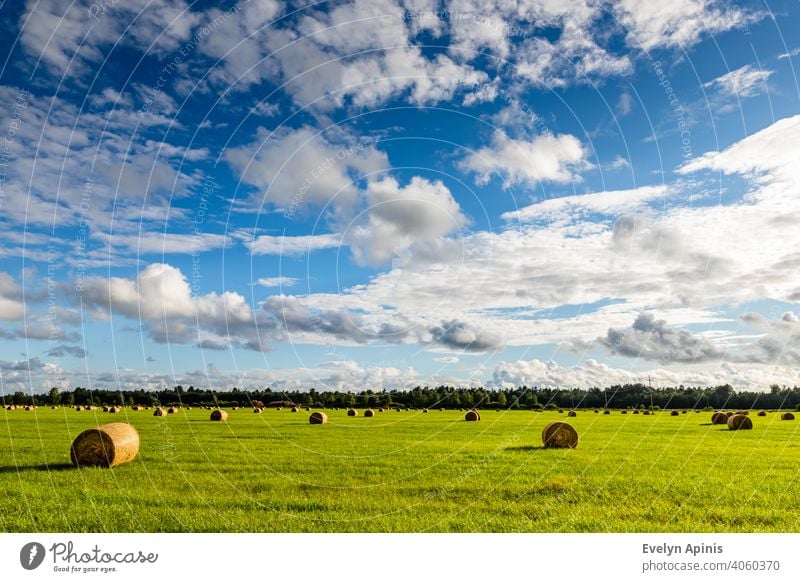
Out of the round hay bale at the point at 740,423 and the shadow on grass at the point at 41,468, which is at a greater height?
the shadow on grass at the point at 41,468

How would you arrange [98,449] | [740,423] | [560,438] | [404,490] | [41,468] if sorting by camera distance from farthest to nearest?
[740,423], [560,438], [98,449], [41,468], [404,490]

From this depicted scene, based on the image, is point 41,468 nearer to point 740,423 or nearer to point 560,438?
point 560,438

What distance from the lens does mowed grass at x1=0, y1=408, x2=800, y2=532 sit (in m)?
13.2

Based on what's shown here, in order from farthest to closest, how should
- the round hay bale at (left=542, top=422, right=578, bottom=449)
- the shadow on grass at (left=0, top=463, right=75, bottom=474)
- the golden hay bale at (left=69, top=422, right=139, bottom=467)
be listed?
the round hay bale at (left=542, top=422, right=578, bottom=449)
the golden hay bale at (left=69, top=422, right=139, bottom=467)
the shadow on grass at (left=0, top=463, right=75, bottom=474)

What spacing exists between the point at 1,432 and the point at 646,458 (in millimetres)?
39169

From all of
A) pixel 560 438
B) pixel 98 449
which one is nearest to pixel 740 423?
pixel 560 438

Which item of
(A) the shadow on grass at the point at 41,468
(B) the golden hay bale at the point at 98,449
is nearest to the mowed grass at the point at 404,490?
(A) the shadow on grass at the point at 41,468

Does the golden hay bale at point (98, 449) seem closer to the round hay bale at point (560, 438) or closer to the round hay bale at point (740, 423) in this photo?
the round hay bale at point (560, 438)

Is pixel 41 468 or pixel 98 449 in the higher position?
pixel 98 449

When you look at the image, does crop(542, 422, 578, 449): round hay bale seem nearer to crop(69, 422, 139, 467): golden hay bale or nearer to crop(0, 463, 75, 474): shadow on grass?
crop(69, 422, 139, 467): golden hay bale

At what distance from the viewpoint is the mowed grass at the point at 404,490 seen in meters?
13.2

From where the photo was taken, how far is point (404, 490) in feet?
54.6

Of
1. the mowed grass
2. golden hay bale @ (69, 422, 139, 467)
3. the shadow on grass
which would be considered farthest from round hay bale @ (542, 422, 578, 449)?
the shadow on grass
